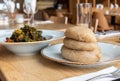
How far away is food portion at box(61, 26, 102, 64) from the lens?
0.57 meters

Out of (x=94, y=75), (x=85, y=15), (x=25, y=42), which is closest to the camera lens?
(x=94, y=75)

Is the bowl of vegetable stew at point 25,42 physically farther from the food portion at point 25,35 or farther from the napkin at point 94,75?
the napkin at point 94,75

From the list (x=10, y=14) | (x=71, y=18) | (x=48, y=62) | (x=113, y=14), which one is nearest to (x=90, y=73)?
Result: (x=48, y=62)

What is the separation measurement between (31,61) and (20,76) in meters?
Result: 0.12

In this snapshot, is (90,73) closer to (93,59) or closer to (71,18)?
(93,59)

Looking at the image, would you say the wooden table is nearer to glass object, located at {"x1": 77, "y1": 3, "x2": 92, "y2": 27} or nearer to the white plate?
the white plate

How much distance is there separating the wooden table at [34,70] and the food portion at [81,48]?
33 mm

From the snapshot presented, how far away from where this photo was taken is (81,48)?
58cm

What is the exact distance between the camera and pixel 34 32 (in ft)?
2.42

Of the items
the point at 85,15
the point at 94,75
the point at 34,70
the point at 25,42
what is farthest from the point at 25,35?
the point at 85,15

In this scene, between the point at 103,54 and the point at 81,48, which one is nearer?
the point at 81,48

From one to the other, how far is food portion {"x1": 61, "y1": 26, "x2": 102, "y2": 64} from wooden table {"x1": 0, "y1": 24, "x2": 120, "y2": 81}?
3cm

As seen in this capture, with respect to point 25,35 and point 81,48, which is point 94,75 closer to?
point 81,48

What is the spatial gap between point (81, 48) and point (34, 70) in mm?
143
